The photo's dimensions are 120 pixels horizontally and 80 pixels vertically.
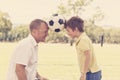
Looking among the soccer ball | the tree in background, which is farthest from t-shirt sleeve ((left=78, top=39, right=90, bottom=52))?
the tree in background

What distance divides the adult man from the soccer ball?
38 centimetres

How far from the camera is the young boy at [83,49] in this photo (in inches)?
169

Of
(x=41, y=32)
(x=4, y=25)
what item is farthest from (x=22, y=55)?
(x=4, y=25)

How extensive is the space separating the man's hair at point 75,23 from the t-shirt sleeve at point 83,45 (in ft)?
0.38

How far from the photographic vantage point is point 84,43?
14.2ft

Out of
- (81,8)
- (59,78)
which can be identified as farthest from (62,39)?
(59,78)

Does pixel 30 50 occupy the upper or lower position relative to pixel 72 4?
lower

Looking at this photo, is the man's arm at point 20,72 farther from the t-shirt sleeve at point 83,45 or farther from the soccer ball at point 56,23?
the t-shirt sleeve at point 83,45

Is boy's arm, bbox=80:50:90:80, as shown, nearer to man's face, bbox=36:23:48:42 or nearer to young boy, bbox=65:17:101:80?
young boy, bbox=65:17:101:80

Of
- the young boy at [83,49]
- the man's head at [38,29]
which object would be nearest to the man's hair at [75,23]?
the young boy at [83,49]

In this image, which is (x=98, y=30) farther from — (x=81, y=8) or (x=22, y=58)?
(x=22, y=58)

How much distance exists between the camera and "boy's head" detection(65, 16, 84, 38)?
429 cm

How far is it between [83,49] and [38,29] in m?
0.82

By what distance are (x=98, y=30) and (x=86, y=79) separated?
69.2 feet
